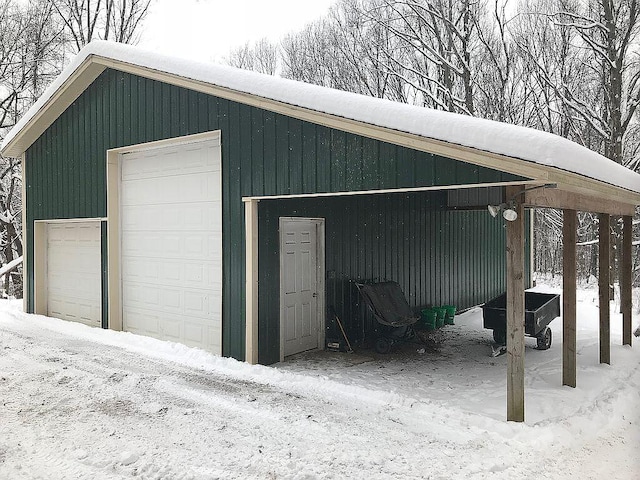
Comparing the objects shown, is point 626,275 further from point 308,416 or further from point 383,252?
point 308,416

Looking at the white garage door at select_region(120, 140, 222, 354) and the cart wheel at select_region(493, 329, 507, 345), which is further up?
the white garage door at select_region(120, 140, 222, 354)

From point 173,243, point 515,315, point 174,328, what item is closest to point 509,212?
point 515,315

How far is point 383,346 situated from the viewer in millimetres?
7602

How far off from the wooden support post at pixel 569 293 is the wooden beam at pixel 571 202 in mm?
193

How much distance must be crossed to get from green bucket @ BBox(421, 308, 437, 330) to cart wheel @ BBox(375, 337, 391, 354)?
215cm

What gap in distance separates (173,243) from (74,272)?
10.2 ft

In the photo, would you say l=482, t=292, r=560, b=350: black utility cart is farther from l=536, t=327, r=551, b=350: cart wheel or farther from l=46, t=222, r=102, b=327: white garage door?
l=46, t=222, r=102, b=327: white garage door

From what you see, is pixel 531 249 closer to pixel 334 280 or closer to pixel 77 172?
pixel 334 280

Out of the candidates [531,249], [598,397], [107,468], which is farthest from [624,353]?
[107,468]

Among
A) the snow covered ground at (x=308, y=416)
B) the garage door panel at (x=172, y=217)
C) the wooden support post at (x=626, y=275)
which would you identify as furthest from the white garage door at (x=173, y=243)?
the wooden support post at (x=626, y=275)

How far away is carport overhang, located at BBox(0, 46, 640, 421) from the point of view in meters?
4.55

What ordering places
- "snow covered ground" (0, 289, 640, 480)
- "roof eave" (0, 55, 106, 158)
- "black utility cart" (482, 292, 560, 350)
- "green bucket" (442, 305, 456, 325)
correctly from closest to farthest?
1. "snow covered ground" (0, 289, 640, 480)
2. "black utility cart" (482, 292, 560, 350)
3. "roof eave" (0, 55, 106, 158)
4. "green bucket" (442, 305, 456, 325)

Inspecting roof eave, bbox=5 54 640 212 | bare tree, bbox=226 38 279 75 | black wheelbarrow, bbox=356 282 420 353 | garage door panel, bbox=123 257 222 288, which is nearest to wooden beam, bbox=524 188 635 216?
roof eave, bbox=5 54 640 212

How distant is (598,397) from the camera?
5598 millimetres
